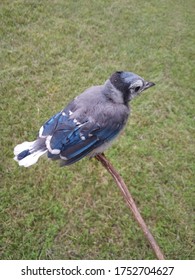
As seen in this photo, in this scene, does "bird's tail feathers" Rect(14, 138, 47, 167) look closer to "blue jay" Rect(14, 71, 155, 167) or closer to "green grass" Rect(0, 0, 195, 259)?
"blue jay" Rect(14, 71, 155, 167)

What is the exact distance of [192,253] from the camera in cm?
289

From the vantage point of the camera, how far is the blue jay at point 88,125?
1.85 m

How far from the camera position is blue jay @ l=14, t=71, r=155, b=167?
6.07ft

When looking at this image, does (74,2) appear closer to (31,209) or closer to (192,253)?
(31,209)

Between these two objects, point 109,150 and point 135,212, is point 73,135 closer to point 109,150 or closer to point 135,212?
point 135,212

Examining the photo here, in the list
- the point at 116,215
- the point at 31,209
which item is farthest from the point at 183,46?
the point at 31,209

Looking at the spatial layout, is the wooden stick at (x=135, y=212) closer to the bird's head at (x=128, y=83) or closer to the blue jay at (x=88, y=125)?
the blue jay at (x=88, y=125)

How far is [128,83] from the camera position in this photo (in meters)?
1.89

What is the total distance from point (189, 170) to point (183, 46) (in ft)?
8.80

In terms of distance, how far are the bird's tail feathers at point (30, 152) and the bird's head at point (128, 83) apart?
1.79 ft

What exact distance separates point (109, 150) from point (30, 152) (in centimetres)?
175

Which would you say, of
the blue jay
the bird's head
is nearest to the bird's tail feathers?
the blue jay

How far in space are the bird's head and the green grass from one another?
4.71 ft

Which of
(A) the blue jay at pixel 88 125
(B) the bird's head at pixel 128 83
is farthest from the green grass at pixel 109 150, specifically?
(B) the bird's head at pixel 128 83
